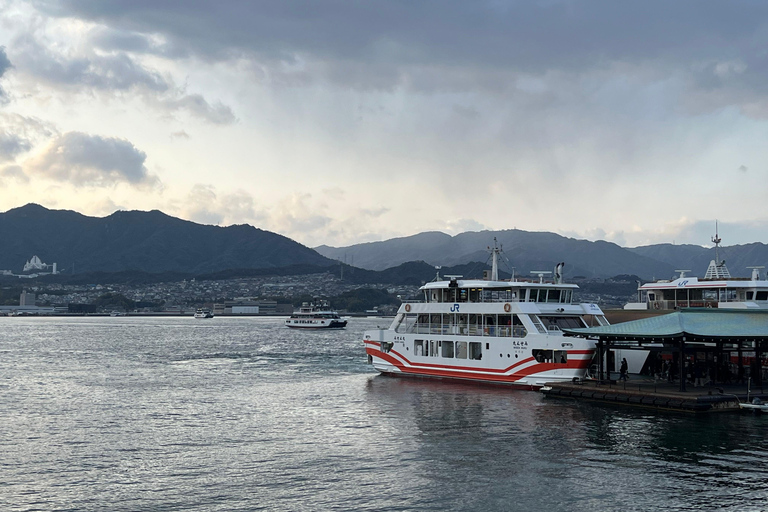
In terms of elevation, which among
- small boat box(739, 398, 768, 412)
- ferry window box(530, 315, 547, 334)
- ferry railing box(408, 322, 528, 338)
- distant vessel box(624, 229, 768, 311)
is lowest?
small boat box(739, 398, 768, 412)

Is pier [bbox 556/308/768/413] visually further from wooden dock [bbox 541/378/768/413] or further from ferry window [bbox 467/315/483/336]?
ferry window [bbox 467/315/483/336]

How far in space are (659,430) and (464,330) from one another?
22272mm

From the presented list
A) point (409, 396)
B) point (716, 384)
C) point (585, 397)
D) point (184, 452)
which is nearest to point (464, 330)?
point (409, 396)

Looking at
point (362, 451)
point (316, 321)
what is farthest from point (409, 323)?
point (316, 321)

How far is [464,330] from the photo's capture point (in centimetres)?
5803

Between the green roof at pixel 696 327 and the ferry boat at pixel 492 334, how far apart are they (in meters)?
2.98

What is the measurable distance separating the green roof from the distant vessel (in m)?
6.05

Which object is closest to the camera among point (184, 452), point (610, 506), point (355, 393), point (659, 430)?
point (610, 506)

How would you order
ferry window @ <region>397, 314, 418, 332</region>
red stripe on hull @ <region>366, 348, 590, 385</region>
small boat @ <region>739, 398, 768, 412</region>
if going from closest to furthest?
small boat @ <region>739, 398, 768, 412</region> < red stripe on hull @ <region>366, 348, 590, 385</region> < ferry window @ <region>397, 314, 418, 332</region>

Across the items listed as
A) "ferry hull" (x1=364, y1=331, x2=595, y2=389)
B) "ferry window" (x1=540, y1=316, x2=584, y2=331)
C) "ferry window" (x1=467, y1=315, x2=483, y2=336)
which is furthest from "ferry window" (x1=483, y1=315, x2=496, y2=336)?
"ferry window" (x1=540, y1=316, x2=584, y2=331)

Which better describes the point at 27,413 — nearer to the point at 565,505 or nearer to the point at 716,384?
the point at 565,505

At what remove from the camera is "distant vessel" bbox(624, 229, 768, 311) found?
55.0 m

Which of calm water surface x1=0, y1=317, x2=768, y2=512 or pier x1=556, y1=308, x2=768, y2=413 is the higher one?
pier x1=556, y1=308, x2=768, y2=413

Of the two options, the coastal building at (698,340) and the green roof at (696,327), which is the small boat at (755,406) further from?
the green roof at (696,327)
